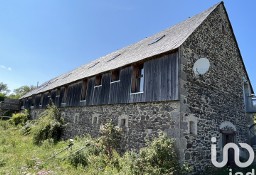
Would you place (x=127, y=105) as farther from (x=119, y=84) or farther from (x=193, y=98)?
(x=193, y=98)

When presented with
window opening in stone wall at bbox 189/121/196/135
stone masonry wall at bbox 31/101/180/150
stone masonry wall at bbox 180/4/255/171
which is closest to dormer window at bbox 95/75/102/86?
stone masonry wall at bbox 31/101/180/150

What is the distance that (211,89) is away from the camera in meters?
Result: 11.3

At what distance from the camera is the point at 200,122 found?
10.2 meters

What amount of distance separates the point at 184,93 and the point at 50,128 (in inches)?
426

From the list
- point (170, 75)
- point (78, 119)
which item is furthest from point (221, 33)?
point (78, 119)

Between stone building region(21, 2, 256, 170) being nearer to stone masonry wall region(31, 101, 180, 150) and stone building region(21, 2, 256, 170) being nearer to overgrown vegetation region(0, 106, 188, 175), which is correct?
stone masonry wall region(31, 101, 180, 150)

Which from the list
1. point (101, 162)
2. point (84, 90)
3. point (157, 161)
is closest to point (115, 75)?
point (84, 90)

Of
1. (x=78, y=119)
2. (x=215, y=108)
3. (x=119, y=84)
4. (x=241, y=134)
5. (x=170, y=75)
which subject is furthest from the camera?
(x=78, y=119)

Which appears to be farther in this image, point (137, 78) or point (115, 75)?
point (115, 75)

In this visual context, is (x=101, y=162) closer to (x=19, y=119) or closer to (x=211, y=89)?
(x=211, y=89)

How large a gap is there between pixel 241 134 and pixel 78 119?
Answer: 34.0 feet

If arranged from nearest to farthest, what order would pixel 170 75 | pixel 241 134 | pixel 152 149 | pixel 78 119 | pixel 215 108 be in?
1. pixel 152 149
2. pixel 170 75
3. pixel 215 108
4. pixel 241 134
5. pixel 78 119

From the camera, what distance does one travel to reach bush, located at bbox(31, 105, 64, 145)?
16.0 m

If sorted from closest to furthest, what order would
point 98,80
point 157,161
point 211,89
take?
point 157,161 < point 211,89 < point 98,80
